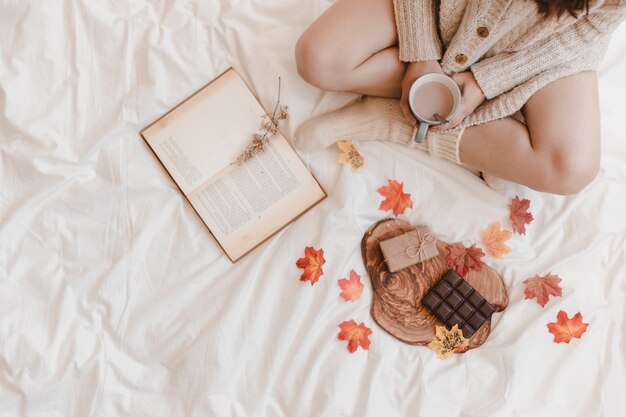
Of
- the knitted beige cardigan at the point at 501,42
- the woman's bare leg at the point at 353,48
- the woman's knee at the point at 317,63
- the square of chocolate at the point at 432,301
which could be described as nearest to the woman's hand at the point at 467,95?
the knitted beige cardigan at the point at 501,42

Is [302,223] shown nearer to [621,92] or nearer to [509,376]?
[509,376]

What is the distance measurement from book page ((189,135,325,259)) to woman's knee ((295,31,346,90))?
0.14 metres

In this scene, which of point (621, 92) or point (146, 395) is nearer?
point (146, 395)

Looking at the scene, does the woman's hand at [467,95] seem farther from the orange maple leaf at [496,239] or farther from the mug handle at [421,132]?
the orange maple leaf at [496,239]

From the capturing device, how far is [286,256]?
1.08m

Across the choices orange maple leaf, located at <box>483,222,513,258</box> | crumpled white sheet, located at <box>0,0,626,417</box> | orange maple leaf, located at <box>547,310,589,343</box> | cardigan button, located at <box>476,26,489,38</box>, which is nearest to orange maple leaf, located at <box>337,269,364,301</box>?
crumpled white sheet, located at <box>0,0,626,417</box>

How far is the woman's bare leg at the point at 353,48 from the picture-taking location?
39.7 inches

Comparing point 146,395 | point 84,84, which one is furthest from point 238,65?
point 146,395

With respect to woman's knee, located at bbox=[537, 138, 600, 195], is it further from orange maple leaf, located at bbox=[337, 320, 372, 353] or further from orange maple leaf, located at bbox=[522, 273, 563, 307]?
orange maple leaf, located at bbox=[337, 320, 372, 353]

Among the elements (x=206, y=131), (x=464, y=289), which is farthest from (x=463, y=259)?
(x=206, y=131)

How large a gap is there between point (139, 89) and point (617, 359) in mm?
1076

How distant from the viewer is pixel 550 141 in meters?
0.99

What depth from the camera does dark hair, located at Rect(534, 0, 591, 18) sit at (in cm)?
81

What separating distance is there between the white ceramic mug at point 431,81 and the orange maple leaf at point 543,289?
377 mm
